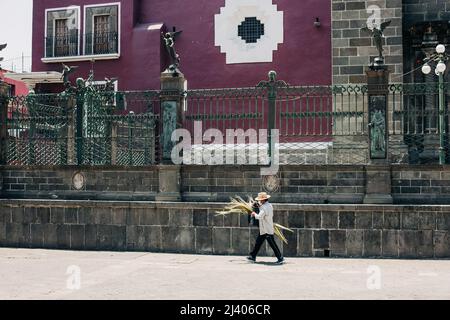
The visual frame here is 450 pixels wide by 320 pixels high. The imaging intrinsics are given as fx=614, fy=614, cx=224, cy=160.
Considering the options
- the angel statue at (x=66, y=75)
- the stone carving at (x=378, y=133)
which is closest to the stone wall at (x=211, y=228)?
the stone carving at (x=378, y=133)

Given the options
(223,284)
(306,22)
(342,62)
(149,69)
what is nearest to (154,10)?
(149,69)

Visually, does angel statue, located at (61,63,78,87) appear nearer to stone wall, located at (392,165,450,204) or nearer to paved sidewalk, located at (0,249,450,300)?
paved sidewalk, located at (0,249,450,300)

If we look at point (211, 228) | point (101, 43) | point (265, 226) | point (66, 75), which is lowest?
point (211, 228)

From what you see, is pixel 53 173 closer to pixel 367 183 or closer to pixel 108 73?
pixel 367 183

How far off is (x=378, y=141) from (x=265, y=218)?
3228 mm

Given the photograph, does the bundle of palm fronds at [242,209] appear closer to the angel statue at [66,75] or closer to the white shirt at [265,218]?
the white shirt at [265,218]

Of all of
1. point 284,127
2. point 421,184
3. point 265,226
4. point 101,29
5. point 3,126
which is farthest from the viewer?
point 101,29

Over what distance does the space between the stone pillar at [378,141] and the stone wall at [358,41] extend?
21.2 ft

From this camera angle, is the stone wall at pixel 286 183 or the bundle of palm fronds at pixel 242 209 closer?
the bundle of palm fronds at pixel 242 209

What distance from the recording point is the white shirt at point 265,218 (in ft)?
40.3

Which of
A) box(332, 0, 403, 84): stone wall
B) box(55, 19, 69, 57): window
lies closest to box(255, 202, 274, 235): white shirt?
box(332, 0, 403, 84): stone wall

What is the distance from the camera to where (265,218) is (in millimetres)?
12312

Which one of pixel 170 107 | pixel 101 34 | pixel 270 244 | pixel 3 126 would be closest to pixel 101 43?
pixel 101 34

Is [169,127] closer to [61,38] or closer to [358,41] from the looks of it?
[358,41]
